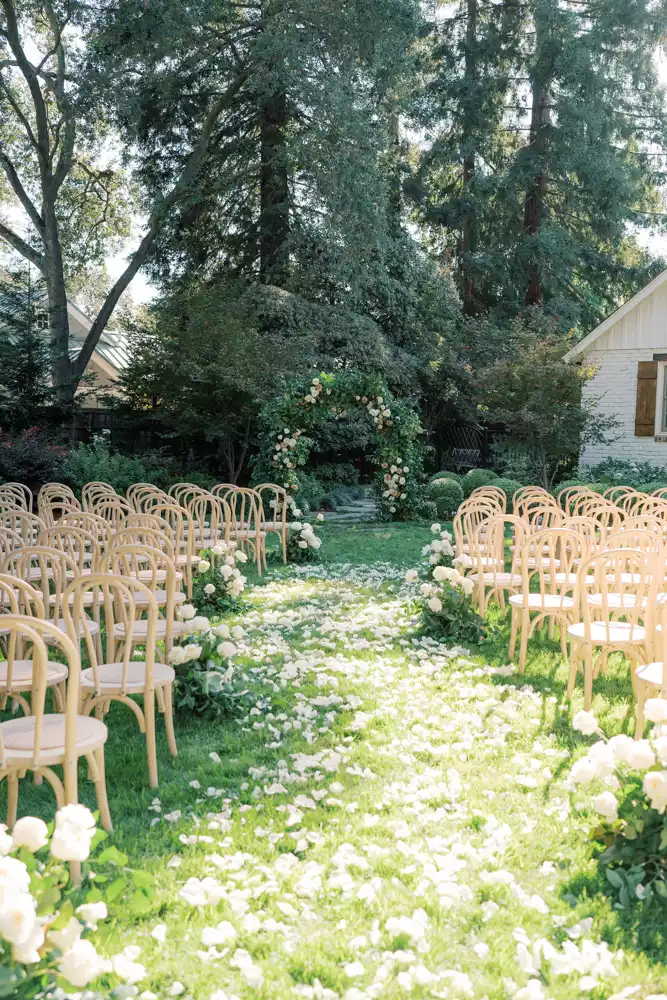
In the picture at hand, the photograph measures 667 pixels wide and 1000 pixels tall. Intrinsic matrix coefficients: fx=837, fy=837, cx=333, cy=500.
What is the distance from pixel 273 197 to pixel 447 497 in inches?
328

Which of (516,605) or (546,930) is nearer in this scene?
(546,930)

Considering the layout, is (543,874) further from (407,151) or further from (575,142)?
(407,151)

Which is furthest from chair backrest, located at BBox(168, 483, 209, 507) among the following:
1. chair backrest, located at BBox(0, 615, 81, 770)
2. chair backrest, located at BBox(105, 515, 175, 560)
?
chair backrest, located at BBox(0, 615, 81, 770)

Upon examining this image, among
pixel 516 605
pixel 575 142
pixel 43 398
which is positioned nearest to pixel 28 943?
pixel 516 605

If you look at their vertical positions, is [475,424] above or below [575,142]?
below

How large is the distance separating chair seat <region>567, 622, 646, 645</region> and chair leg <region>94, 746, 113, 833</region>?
2.55 m

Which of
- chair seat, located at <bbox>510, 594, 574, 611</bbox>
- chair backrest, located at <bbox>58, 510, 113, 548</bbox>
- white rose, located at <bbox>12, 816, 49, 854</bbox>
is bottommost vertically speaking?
chair seat, located at <bbox>510, 594, 574, 611</bbox>

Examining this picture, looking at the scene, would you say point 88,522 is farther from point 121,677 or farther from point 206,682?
point 121,677

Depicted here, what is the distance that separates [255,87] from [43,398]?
682cm

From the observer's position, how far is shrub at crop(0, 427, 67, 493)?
1256 centimetres

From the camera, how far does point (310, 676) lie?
5.27 metres

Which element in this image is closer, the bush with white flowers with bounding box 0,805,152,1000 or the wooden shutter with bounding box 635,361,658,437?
the bush with white flowers with bounding box 0,805,152,1000

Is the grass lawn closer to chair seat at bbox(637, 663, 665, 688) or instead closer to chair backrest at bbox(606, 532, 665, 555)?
chair seat at bbox(637, 663, 665, 688)

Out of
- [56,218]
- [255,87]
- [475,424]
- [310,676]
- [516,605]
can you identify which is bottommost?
[310,676]
